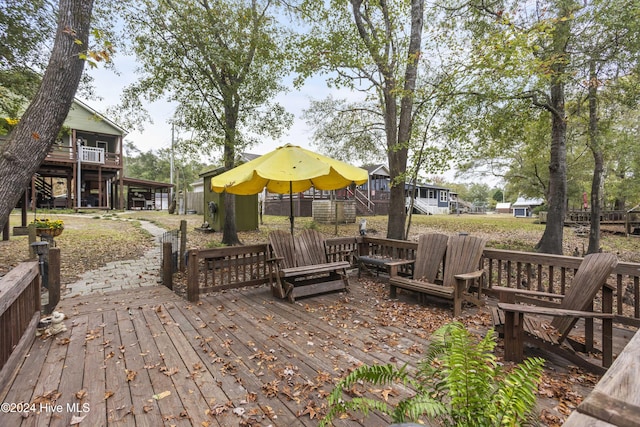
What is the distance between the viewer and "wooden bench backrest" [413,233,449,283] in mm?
4566

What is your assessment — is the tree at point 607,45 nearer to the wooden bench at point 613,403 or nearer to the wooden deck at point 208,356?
the wooden deck at point 208,356

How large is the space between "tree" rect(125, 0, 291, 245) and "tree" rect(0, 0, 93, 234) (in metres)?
3.14

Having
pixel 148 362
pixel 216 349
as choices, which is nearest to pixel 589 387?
pixel 216 349

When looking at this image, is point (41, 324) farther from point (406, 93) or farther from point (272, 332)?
point (406, 93)

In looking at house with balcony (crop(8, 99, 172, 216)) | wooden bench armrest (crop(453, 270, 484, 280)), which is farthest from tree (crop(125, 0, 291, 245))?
house with balcony (crop(8, 99, 172, 216))

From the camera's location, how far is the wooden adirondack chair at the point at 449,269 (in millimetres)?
3893

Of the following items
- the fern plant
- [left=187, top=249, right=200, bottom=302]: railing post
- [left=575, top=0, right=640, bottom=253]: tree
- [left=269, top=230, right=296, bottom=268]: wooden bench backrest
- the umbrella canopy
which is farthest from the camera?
[left=575, top=0, right=640, bottom=253]: tree

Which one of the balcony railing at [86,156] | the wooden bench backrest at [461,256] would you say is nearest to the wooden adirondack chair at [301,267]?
the wooden bench backrest at [461,256]

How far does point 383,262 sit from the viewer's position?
203 inches

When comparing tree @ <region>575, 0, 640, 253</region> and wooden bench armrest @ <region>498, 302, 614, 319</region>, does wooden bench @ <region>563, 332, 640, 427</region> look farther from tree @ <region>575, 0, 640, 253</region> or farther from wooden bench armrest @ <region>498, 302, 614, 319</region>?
tree @ <region>575, 0, 640, 253</region>

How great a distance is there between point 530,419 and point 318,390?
1.40 meters

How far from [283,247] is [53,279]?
307 centimetres

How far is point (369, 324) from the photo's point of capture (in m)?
3.67

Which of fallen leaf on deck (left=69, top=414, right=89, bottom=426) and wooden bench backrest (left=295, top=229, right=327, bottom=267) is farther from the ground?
wooden bench backrest (left=295, top=229, right=327, bottom=267)
